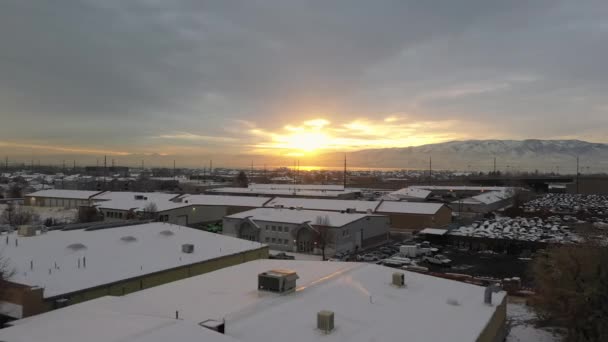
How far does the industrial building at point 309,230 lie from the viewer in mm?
28500

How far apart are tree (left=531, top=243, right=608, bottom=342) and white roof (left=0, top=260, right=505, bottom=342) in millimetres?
1993

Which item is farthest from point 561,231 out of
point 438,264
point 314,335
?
point 314,335

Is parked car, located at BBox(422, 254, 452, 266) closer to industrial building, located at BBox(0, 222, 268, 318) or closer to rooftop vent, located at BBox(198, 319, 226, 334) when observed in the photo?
industrial building, located at BBox(0, 222, 268, 318)

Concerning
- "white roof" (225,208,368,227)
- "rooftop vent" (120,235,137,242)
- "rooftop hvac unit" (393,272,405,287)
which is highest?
"rooftop vent" (120,235,137,242)

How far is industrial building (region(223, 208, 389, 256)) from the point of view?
28500 mm

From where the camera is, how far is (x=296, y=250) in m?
29.5

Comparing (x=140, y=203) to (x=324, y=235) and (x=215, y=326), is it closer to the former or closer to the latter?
(x=324, y=235)

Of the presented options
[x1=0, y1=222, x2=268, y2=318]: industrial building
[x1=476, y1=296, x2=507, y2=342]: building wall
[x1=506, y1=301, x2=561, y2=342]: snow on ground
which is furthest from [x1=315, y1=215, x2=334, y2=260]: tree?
[x1=476, y1=296, x2=507, y2=342]: building wall

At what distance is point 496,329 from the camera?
39.3 ft

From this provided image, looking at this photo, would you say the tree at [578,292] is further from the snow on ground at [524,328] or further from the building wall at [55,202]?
the building wall at [55,202]

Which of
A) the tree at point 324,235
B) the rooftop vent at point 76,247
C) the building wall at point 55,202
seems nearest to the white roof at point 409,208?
the tree at point 324,235

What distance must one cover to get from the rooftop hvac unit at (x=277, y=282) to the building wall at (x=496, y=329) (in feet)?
15.8

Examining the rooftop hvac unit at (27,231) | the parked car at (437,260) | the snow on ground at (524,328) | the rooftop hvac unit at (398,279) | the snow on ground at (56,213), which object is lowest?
the snow on ground at (524,328)

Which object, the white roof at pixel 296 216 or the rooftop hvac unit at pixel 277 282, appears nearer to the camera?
the rooftop hvac unit at pixel 277 282
